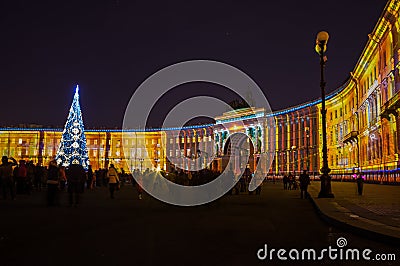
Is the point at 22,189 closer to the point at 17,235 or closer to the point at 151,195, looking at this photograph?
the point at 151,195

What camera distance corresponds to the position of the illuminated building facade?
40.5m

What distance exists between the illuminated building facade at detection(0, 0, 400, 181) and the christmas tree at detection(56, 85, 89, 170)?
11.6 metres

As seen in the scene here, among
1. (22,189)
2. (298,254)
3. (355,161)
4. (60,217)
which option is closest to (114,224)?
(60,217)

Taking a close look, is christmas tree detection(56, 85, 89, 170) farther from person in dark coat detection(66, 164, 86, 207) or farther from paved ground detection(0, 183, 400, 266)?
paved ground detection(0, 183, 400, 266)

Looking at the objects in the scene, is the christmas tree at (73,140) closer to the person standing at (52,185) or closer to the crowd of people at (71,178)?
the crowd of people at (71,178)

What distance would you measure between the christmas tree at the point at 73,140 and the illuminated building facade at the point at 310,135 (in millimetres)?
11621

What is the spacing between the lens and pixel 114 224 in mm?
10711

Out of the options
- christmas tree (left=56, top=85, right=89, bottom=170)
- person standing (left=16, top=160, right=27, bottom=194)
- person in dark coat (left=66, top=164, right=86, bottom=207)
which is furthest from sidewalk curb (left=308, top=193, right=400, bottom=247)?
christmas tree (left=56, top=85, right=89, bottom=170)

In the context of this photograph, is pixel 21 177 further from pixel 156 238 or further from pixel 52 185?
pixel 156 238

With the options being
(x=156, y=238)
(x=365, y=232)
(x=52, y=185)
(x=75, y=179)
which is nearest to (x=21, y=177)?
(x=52, y=185)

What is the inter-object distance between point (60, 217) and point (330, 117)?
73.6 meters

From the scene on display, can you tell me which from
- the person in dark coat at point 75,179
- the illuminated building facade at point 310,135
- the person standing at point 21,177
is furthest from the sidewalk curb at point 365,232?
the illuminated building facade at point 310,135

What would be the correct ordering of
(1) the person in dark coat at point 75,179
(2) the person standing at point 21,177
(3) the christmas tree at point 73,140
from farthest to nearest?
(3) the christmas tree at point 73,140, (2) the person standing at point 21,177, (1) the person in dark coat at point 75,179

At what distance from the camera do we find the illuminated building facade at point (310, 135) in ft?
133
